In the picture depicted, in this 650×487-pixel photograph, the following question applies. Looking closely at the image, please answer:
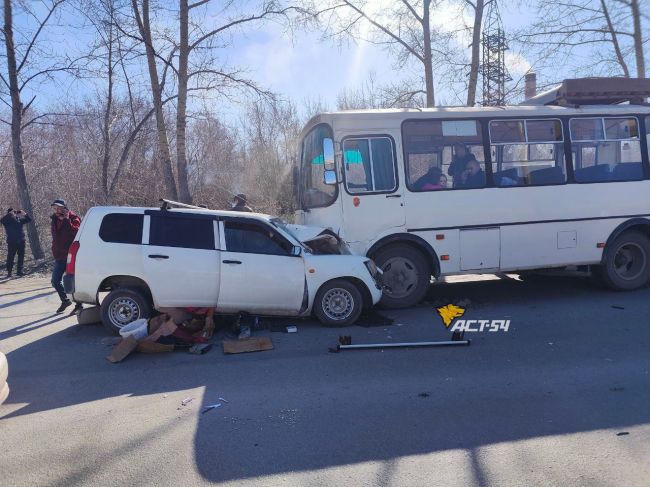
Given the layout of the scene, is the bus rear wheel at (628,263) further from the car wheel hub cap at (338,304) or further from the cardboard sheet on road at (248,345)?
the cardboard sheet on road at (248,345)

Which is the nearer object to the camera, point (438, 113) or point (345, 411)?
point (345, 411)

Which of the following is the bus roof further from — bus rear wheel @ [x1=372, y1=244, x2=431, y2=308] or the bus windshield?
bus rear wheel @ [x1=372, y1=244, x2=431, y2=308]

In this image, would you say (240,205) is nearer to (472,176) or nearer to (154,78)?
(472,176)

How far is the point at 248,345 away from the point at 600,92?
763cm

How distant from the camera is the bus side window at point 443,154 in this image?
26.1 ft

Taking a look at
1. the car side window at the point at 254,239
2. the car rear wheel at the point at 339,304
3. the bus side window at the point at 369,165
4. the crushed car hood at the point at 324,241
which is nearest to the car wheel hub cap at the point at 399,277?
the crushed car hood at the point at 324,241

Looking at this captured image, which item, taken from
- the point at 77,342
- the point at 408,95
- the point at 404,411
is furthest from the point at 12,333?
the point at 408,95

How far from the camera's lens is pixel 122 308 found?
6.91 meters

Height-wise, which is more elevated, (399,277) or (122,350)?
(399,277)

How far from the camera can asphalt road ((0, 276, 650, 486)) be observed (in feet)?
11.2

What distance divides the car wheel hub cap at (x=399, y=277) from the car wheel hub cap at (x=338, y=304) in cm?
114

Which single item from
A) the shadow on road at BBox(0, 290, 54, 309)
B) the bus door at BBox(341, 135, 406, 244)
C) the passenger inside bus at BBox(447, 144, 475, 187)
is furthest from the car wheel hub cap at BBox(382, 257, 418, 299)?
the shadow on road at BBox(0, 290, 54, 309)

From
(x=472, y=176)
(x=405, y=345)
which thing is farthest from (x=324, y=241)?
(x=472, y=176)

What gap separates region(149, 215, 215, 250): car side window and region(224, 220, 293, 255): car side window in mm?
261
